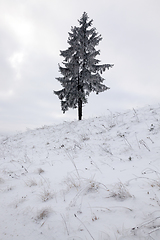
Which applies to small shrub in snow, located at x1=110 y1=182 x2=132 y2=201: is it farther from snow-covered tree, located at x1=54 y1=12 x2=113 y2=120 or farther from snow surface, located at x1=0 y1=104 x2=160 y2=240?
snow-covered tree, located at x1=54 y1=12 x2=113 y2=120

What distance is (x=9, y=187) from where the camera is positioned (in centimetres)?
276

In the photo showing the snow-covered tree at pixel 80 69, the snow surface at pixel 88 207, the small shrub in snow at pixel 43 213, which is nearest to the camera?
the snow surface at pixel 88 207

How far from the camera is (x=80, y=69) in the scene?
13.6 metres

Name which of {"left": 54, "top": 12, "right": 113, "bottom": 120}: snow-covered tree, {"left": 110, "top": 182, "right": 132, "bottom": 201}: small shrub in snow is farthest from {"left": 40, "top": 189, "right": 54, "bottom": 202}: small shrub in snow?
{"left": 54, "top": 12, "right": 113, "bottom": 120}: snow-covered tree

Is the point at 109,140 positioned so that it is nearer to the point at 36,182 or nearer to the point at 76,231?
the point at 36,182

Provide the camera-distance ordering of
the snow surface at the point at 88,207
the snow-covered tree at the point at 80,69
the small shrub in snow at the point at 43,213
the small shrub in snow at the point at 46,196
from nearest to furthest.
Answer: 1. the snow surface at the point at 88,207
2. the small shrub in snow at the point at 43,213
3. the small shrub in snow at the point at 46,196
4. the snow-covered tree at the point at 80,69

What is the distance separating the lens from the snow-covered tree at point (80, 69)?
42.7 feet

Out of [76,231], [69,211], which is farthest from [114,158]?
[76,231]

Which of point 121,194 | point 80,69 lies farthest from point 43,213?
point 80,69

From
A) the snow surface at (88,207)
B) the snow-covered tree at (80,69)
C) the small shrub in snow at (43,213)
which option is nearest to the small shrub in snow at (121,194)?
the snow surface at (88,207)

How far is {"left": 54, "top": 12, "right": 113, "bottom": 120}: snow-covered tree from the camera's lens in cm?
1301

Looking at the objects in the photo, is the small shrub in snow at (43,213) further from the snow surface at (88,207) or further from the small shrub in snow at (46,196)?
the small shrub in snow at (46,196)

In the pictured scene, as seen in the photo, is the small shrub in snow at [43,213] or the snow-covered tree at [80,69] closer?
the small shrub in snow at [43,213]

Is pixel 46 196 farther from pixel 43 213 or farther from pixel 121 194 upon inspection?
pixel 121 194
